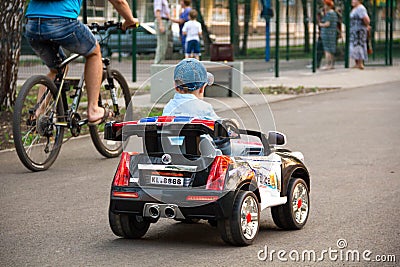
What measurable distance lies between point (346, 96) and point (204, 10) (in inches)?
177

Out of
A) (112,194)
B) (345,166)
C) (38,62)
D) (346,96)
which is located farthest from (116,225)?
(38,62)

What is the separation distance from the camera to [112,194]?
17.9 feet

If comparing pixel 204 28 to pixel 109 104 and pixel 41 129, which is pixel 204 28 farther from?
pixel 41 129

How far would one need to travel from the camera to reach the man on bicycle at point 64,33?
789 centimetres

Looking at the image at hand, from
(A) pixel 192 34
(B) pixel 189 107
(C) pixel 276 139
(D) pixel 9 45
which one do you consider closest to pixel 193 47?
(A) pixel 192 34

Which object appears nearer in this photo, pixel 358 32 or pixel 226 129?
pixel 226 129

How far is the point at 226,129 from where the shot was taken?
5277mm

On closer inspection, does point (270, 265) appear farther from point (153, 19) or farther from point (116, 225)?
point (153, 19)

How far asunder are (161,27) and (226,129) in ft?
47.3

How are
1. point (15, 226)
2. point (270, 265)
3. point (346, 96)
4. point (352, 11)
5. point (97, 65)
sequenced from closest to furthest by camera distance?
point (270, 265), point (15, 226), point (97, 65), point (346, 96), point (352, 11)

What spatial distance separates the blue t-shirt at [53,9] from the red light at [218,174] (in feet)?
10.1

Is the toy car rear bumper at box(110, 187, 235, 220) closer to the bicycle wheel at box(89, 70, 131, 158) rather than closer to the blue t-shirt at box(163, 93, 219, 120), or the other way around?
the blue t-shirt at box(163, 93, 219, 120)

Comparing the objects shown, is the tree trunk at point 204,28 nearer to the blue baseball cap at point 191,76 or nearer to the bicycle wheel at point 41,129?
the bicycle wheel at point 41,129

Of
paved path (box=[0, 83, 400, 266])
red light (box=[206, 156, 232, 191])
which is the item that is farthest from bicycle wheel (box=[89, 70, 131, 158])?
red light (box=[206, 156, 232, 191])
